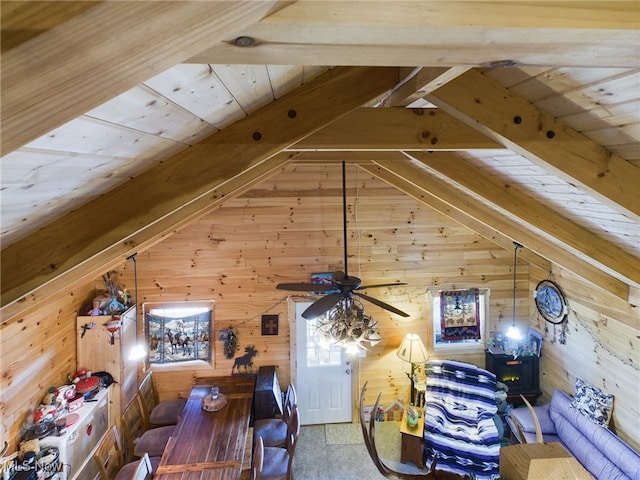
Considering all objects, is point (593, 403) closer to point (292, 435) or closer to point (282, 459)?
point (292, 435)

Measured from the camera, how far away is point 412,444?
448 centimetres

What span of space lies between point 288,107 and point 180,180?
0.62m

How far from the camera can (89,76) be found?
42cm

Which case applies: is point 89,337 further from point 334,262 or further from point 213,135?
point 213,135

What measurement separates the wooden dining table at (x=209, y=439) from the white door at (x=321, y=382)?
80 cm

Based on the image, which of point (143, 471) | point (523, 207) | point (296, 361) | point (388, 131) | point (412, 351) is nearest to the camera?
point (388, 131)

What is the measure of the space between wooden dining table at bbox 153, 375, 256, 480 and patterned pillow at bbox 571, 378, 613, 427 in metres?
3.81

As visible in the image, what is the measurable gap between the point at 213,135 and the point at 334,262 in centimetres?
365

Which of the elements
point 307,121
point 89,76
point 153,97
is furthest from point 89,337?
point 89,76

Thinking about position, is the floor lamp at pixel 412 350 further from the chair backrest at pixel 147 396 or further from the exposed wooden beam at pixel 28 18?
the exposed wooden beam at pixel 28 18

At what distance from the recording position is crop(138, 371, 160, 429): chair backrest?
182 inches

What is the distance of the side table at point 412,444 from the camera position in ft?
14.5

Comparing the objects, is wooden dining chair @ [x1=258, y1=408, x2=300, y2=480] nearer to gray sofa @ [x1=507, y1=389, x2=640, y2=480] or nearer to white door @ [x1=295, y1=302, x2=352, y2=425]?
white door @ [x1=295, y1=302, x2=352, y2=425]

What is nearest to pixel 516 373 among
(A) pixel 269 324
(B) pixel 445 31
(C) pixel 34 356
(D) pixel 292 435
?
(D) pixel 292 435
